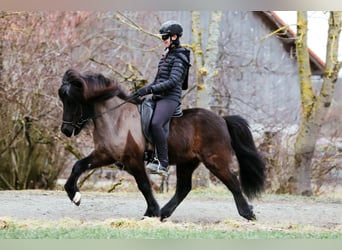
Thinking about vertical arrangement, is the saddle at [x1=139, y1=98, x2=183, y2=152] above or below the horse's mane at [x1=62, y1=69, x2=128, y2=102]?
below

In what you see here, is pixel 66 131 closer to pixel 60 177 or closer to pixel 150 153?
pixel 150 153

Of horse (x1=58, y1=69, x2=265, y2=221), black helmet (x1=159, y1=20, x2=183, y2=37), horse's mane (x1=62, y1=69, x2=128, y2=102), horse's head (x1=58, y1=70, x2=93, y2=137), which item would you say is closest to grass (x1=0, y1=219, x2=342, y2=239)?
horse (x1=58, y1=69, x2=265, y2=221)

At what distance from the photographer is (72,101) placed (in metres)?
8.52

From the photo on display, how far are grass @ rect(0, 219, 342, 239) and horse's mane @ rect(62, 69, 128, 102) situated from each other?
1440mm

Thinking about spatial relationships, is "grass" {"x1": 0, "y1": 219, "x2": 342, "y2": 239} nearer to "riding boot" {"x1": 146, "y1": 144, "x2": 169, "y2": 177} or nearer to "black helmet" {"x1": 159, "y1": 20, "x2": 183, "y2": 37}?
"riding boot" {"x1": 146, "y1": 144, "x2": 169, "y2": 177}

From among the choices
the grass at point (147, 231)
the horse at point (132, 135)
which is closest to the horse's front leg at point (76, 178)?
the horse at point (132, 135)

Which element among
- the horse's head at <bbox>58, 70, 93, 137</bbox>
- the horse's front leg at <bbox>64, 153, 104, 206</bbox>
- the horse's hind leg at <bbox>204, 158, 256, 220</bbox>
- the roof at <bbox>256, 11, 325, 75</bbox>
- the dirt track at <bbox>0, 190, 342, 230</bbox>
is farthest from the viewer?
the roof at <bbox>256, 11, 325, 75</bbox>

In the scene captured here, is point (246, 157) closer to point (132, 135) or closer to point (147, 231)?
point (132, 135)

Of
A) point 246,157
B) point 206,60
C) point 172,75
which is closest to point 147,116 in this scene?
point 172,75

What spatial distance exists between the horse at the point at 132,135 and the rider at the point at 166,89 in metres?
0.21

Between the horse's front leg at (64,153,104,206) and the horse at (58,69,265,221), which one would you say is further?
the horse at (58,69,265,221)

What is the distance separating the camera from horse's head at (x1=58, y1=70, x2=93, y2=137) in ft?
27.8

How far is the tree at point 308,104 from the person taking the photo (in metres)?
13.6

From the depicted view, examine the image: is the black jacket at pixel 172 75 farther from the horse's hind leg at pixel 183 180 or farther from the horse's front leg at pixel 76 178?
the horse's front leg at pixel 76 178
